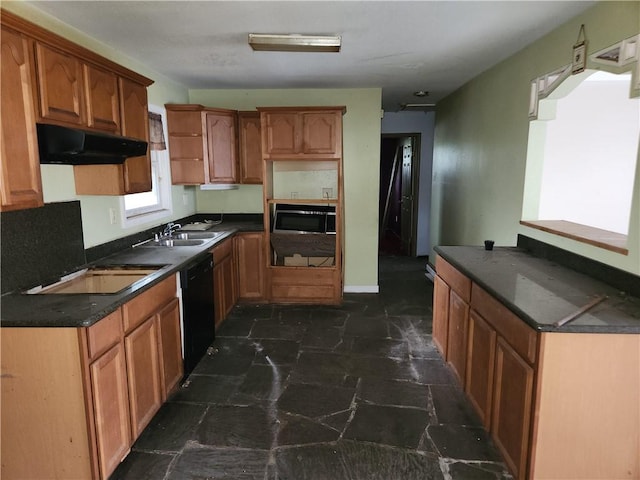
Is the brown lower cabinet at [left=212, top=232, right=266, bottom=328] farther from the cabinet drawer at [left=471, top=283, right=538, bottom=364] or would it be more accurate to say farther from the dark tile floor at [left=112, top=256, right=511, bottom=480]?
the cabinet drawer at [left=471, top=283, right=538, bottom=364]

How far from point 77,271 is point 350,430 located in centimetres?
197

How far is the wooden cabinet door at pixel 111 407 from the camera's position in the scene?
1874 millimetres

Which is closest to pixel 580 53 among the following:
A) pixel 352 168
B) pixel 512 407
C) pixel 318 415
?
pixel 512 407

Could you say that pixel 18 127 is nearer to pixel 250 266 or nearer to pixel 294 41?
pixel 294 41

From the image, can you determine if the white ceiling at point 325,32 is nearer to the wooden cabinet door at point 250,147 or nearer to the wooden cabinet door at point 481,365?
the wooden cabinet door at point 250,147

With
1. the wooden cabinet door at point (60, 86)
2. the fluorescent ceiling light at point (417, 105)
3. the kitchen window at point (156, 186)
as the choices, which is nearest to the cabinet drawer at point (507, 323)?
the wooden cabinet door at point (60, 86)

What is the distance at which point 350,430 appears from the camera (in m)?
2.43

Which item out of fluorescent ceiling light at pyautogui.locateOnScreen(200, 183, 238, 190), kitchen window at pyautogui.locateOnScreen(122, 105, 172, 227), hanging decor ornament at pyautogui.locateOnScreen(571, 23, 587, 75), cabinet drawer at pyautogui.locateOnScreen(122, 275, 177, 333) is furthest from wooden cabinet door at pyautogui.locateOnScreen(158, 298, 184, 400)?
hanging decor ornament at pyautogui.locateOnScreen(571, 23, 587, 75)

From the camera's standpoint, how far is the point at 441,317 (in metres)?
3.26

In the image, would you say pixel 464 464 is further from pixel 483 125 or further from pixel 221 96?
pixel 221 96

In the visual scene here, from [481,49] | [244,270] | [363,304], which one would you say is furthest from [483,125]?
[244,270]

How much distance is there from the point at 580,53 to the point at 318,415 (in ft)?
8.76

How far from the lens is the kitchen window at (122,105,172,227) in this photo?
3652 millimetres

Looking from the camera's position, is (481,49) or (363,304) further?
(363,304)
